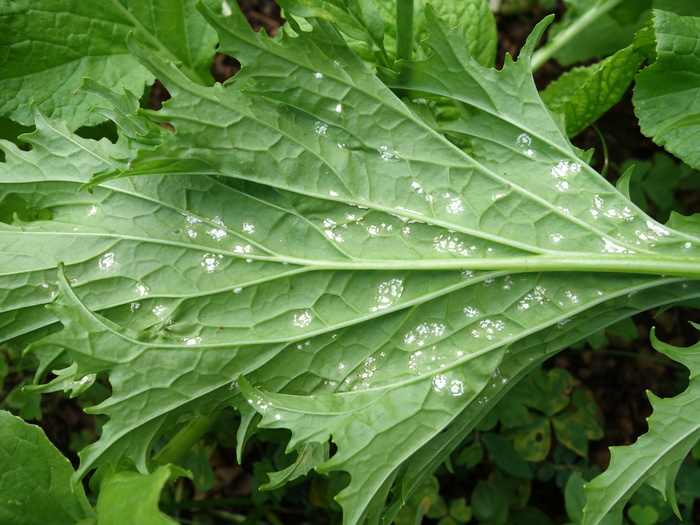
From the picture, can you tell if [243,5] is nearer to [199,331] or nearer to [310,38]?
[310,38]

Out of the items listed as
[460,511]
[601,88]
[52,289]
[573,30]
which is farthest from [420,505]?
[573,30]

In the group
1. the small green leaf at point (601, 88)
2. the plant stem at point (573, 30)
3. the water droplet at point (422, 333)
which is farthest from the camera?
the plant stem at point (573, 30)

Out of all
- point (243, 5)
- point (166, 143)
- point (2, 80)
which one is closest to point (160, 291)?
point (166, 143)

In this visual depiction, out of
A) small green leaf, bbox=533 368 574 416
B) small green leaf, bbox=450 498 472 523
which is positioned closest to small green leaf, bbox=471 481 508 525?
small green leaf, bbox=450 498 472 523

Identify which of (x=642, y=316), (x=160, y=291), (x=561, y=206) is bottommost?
(x=642, y=316)

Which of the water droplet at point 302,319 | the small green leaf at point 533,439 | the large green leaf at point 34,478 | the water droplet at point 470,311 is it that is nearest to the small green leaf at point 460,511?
the small green leaf at point 533,439

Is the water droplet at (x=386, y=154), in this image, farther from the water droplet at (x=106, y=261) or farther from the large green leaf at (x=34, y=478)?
the large green leaf at (x=34, y=478)
